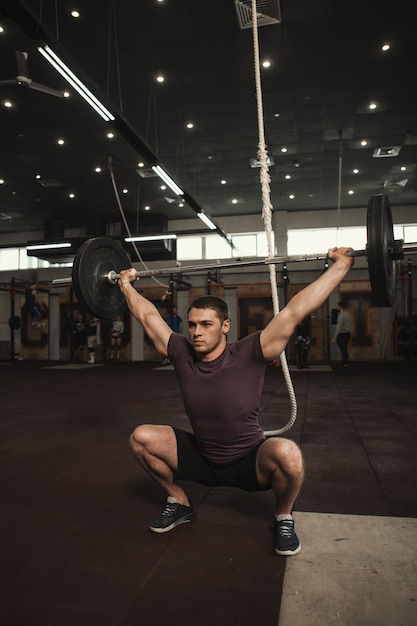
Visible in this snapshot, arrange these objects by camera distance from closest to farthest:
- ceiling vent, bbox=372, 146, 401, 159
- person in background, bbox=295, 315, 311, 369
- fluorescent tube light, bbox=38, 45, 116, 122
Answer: fluorescent tube light, bbox=38, 45, 116, 122, ceiling vent, bbox=372, 146, 401, 159, person in background, bbox=295, 315, 311, 369

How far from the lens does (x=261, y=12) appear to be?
4.05m

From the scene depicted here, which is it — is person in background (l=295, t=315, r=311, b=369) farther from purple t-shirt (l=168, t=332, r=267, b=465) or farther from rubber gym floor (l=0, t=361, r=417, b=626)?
purple t-shirt (l=168, t=332, r=267, b=465)

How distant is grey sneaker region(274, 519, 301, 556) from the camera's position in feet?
4.12

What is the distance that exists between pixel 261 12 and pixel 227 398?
4213 mm

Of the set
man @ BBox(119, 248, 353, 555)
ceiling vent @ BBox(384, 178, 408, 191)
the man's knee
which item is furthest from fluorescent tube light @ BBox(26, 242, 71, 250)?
the man's knee

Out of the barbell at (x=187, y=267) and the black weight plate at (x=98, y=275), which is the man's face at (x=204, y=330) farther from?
the black weight plate at (x=98, y=275)

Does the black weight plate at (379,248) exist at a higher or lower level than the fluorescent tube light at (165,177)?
lower

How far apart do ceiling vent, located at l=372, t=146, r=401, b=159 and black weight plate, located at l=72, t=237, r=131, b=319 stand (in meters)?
6.20

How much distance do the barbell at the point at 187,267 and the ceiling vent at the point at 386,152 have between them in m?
5.96

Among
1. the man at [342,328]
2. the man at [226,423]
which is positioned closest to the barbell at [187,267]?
the man at [226,423]

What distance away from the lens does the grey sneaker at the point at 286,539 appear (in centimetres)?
126

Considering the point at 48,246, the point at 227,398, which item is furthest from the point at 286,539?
the point at 48,246

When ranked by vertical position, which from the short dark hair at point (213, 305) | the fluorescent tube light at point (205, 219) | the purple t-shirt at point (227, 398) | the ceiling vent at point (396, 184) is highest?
the ceiling vent at point (396, 184)

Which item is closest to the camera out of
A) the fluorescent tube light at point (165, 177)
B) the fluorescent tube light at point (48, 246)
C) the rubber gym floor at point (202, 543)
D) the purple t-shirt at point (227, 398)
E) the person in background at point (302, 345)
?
the rubber gym floor at point (202, 543)
